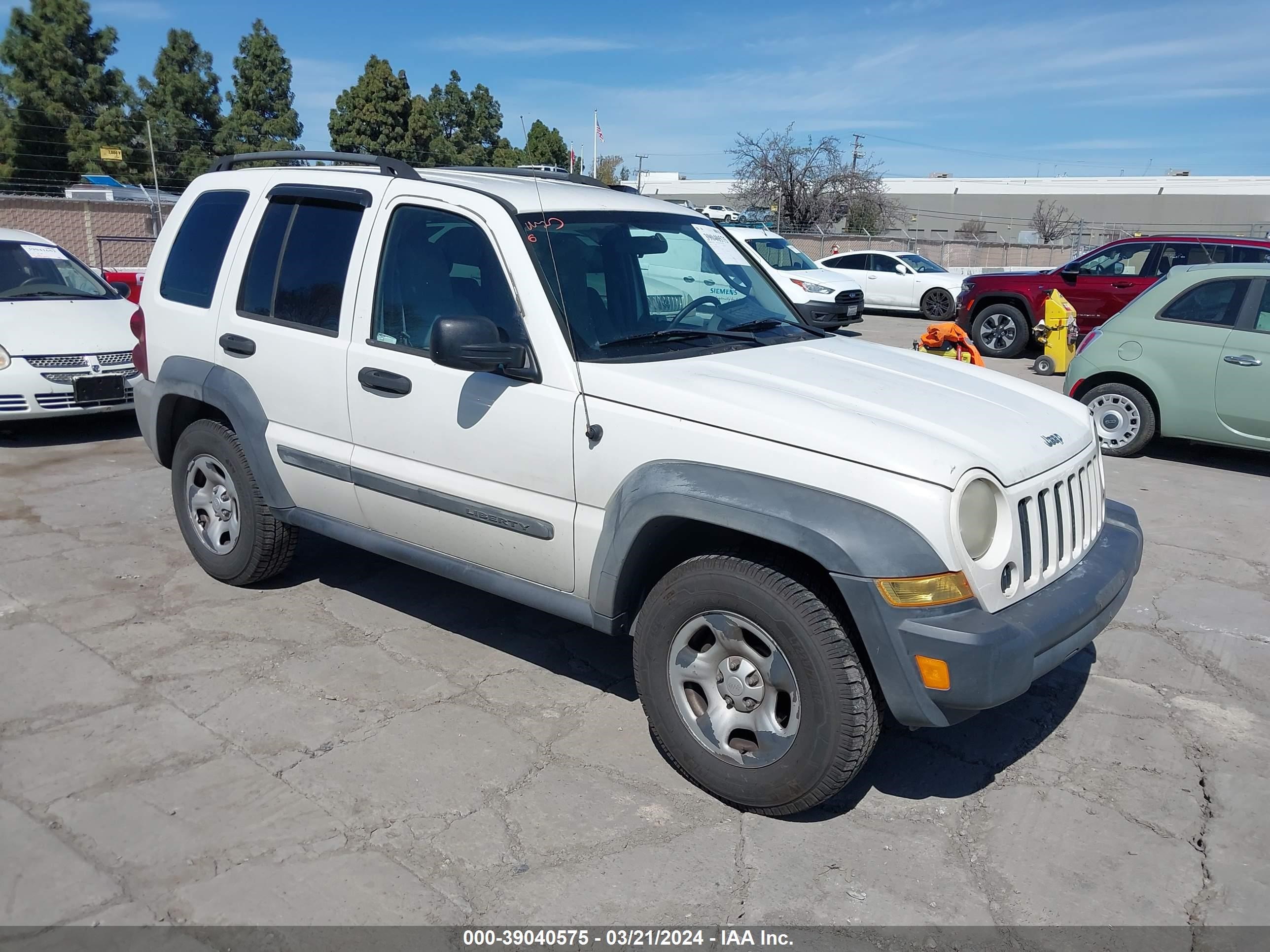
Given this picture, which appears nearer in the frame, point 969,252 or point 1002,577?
point 1002,577

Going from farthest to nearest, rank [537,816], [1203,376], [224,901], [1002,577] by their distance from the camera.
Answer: [1203,376], [537,816], [1002,577], [224,901]

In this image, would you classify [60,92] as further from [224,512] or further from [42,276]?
[224,512]

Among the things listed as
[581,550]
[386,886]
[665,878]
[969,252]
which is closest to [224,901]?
[386,886]

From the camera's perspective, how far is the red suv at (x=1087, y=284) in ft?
43.4

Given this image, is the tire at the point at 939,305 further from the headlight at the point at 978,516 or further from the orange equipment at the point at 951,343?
the headlight at the point at 978,516

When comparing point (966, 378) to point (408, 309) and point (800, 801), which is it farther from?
point (408, 309)

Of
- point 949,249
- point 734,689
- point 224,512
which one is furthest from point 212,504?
point 949,249

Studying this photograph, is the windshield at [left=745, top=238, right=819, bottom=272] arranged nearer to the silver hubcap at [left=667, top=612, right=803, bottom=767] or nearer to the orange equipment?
the orange equipment

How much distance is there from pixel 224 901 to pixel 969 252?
1377 inches

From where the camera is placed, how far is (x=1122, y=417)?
8.66 metres

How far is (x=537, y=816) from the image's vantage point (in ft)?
11.0

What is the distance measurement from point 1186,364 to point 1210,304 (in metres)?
0.54

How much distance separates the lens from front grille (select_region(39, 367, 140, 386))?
7871 mm

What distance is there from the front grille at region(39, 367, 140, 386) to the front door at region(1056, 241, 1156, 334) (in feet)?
39.1
